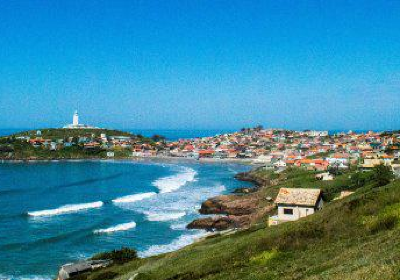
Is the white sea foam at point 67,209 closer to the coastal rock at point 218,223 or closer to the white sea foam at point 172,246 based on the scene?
the coastal rock at point 218,223

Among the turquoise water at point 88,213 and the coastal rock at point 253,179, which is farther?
the coastal rock at point 253,179

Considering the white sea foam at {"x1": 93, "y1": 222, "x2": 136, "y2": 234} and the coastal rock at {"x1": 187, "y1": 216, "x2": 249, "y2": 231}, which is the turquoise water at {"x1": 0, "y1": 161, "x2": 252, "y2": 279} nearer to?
the white sea foam at {"x1": 93, "y1": 222, "x2": 136, "y2": 234}

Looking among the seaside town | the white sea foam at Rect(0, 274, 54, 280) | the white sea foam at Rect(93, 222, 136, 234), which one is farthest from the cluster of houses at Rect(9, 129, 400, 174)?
the white sea foam at Rect(0, 274, 54, 280)

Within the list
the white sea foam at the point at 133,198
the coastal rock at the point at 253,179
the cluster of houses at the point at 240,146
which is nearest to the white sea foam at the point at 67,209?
the white sea foam at the point at 133,198

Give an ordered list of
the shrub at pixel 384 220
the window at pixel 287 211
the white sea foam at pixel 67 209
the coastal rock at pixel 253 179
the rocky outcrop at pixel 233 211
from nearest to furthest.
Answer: the shrub at pixel 384 220
the window at pixel 287 211
the rocky outcrop at pixel 233 211
the white sea foam at pixel 67 209
the coastal rock at pixel 253 179

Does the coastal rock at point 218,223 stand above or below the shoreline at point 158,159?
below

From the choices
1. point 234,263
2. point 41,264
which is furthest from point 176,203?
point 234,263

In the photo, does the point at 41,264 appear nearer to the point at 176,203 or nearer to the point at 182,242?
the point at 182,242
